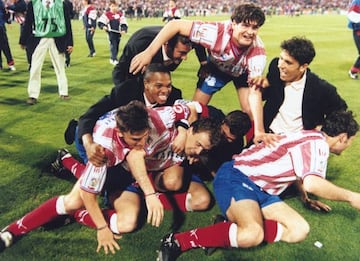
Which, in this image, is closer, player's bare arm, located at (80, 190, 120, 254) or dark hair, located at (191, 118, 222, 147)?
player's bare arm, located at (80, 190, 120, 254)

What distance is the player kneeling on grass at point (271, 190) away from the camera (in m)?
3.08

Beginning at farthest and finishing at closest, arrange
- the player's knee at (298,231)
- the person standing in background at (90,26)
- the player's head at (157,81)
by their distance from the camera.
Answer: the person standing in background at (90,26), the player's head at (157,81), the player's knee at (298,231)

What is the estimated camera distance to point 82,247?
11.4ft

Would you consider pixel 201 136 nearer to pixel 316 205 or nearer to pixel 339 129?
pixel 339 129

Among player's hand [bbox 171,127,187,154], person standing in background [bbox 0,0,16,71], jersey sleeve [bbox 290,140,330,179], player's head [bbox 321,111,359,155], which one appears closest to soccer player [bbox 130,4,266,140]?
player's hand [bbox 171,127,187,154]

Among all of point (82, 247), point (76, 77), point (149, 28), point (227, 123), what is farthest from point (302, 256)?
point (76, 77)

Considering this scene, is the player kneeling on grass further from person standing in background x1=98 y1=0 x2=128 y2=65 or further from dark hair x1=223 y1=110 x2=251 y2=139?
person standing in background x1=98 y1=0 x2=128 y2=65

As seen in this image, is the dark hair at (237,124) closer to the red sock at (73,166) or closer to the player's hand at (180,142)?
the player's hand at (180,142)

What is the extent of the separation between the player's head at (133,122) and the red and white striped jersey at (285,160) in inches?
41.4

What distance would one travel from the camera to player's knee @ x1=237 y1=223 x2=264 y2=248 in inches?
127

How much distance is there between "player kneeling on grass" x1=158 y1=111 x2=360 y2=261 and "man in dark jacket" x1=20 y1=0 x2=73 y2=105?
17.4 ft

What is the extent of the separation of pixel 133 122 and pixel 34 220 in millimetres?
1267

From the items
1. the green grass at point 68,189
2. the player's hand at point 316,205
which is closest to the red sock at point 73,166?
the green grass at point 68,189

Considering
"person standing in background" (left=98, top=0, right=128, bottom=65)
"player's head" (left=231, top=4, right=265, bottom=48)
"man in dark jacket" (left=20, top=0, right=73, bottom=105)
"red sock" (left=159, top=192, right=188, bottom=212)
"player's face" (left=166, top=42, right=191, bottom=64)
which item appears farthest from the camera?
"person standing in background" (left=98, top=0, right=128, bottom=65)
